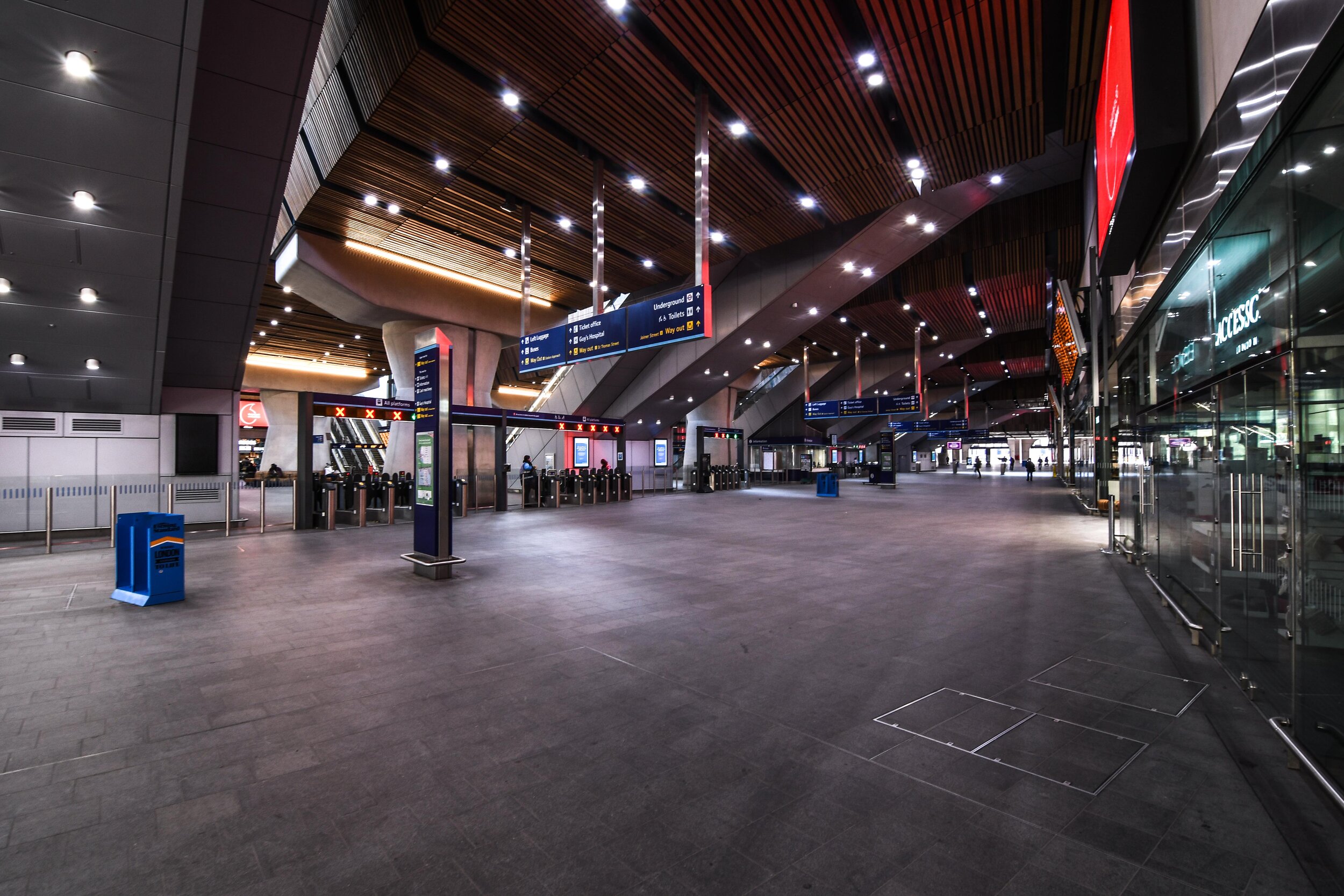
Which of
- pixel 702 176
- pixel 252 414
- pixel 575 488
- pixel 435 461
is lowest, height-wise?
pixel 575 488

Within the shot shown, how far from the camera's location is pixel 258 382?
2967 centimetres

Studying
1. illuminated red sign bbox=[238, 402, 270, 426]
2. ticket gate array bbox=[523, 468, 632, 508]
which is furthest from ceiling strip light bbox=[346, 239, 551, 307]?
illuminated red sign bbox=[238, 402, 270, 426]

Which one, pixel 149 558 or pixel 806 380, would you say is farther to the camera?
pixel 806 380

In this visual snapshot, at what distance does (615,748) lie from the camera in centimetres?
307

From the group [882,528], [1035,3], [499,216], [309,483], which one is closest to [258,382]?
[309,483]

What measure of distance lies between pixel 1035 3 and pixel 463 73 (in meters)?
6.77

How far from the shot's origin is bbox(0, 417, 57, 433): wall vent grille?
37.1ft

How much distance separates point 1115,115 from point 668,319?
633 cm

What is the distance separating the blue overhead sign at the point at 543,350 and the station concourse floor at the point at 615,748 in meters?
7.10

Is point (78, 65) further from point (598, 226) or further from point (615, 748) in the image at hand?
point (615, 748)

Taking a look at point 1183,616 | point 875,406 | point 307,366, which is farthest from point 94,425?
point 875,406

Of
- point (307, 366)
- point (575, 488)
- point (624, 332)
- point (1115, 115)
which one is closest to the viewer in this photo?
point (1115, 115)

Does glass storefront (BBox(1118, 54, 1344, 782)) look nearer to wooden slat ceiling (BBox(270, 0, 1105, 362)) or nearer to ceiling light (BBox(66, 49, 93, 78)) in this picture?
wooden slat ceiling (BBox(270, 0, 1105, 362))

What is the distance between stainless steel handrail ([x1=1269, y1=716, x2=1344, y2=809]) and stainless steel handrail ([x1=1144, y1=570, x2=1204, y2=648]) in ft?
5.97
